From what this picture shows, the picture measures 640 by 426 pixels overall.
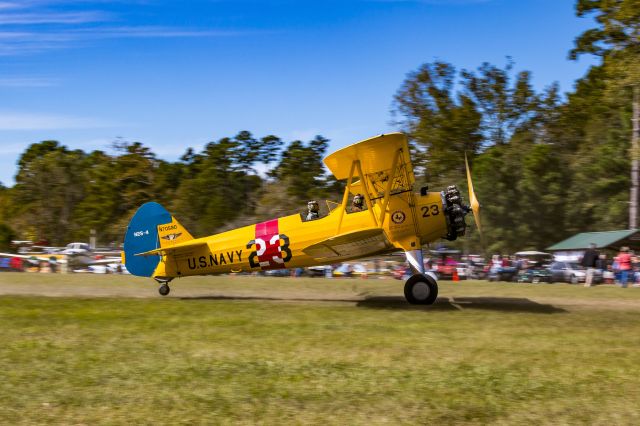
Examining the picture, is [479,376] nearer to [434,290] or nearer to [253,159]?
[434,290]

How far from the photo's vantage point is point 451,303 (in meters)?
13.6

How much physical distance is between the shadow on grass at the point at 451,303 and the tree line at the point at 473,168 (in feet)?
65.9

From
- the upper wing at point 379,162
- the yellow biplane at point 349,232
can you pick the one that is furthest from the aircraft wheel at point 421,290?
the upper wing at point 379,162

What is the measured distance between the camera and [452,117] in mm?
52031

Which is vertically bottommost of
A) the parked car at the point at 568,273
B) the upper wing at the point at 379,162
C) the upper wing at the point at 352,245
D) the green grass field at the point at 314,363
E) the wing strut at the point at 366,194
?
the green grass field at the point at 314,363

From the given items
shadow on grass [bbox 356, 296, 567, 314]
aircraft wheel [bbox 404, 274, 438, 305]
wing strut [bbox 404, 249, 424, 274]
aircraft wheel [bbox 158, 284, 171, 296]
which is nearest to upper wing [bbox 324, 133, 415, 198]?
wing strut [bbox 404, 249, 424, 274]

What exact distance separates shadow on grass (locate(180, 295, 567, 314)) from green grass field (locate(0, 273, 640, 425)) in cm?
14

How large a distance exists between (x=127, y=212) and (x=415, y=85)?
2911 centimetres

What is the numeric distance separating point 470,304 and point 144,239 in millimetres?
7748

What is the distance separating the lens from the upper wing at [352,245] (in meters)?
12.4

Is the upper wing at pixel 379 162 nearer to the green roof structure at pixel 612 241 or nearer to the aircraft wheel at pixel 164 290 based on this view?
the aircraft wheel at pixel 164 290

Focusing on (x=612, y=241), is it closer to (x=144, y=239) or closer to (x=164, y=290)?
(x=164, y=290)

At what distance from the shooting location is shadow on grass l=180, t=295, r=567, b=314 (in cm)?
1257

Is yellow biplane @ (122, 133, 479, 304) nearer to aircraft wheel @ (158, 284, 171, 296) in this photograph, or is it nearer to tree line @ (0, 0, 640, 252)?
A: aircraft wheel @ (158, 284, 171, 296)
